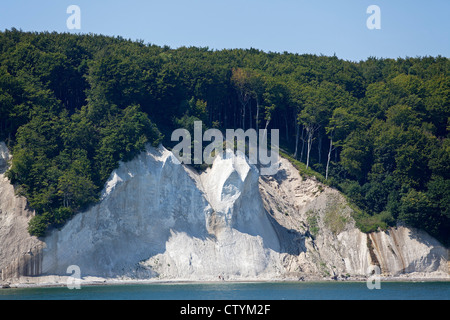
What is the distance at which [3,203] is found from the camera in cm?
6372

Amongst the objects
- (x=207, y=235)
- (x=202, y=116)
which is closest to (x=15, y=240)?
(x=207, y=235)

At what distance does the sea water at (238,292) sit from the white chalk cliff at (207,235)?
2.92 m

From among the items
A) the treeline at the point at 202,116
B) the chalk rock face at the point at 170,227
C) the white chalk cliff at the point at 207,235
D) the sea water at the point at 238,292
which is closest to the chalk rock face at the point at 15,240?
the white chalk cliff at the point at 207,235

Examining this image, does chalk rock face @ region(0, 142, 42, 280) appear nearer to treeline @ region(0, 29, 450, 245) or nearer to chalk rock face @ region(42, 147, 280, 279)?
treeline @ region(0, 29, 450, 245)

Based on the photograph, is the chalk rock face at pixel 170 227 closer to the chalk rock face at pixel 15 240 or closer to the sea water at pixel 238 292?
the chalk rock face at pixel 15 240

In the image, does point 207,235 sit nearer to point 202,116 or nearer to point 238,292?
point 238,292

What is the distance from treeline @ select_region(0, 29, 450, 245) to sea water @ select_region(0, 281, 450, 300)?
7734mm

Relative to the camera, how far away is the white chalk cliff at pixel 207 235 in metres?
63.7

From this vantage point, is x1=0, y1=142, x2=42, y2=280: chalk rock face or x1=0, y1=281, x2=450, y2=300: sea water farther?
x1=0, y1=142, x2=42, y2=280: chalk rock face

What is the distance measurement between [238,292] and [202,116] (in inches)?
1011

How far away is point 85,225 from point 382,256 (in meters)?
28.0

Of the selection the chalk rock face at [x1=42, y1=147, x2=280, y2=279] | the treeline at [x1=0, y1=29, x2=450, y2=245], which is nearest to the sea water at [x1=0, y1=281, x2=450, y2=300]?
the chalk rock face at [x1=42, y1=147, x2=280, y2=279]

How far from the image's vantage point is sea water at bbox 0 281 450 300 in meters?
54.6
